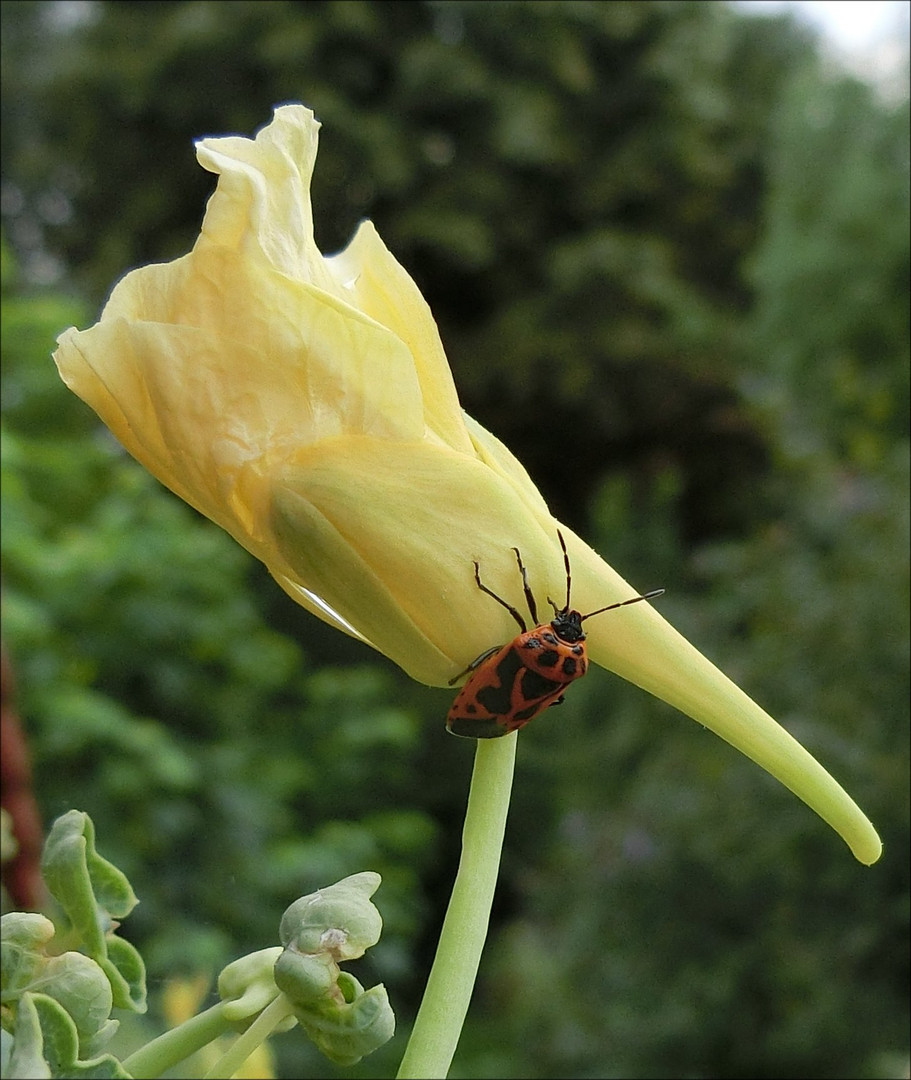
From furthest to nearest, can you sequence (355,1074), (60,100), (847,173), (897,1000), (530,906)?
(60,100) → (847,173) → (530,906) → (897,1000) → (355,1074)

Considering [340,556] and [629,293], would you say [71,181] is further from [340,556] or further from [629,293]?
[340,556]

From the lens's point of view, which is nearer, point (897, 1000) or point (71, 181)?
point (897, 1000)

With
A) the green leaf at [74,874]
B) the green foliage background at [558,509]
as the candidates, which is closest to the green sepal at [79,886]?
the green leaf at [74,874]

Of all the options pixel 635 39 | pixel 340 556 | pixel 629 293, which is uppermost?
pixel 635 39

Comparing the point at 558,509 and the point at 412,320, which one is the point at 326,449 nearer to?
the point at 412,320

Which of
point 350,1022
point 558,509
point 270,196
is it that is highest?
point 558,509

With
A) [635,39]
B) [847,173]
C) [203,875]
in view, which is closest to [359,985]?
[203,875]

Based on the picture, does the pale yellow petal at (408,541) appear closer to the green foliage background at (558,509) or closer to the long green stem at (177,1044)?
the long green stem at (177,1044)

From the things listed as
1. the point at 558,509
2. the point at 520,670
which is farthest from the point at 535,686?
the point at 558,509
